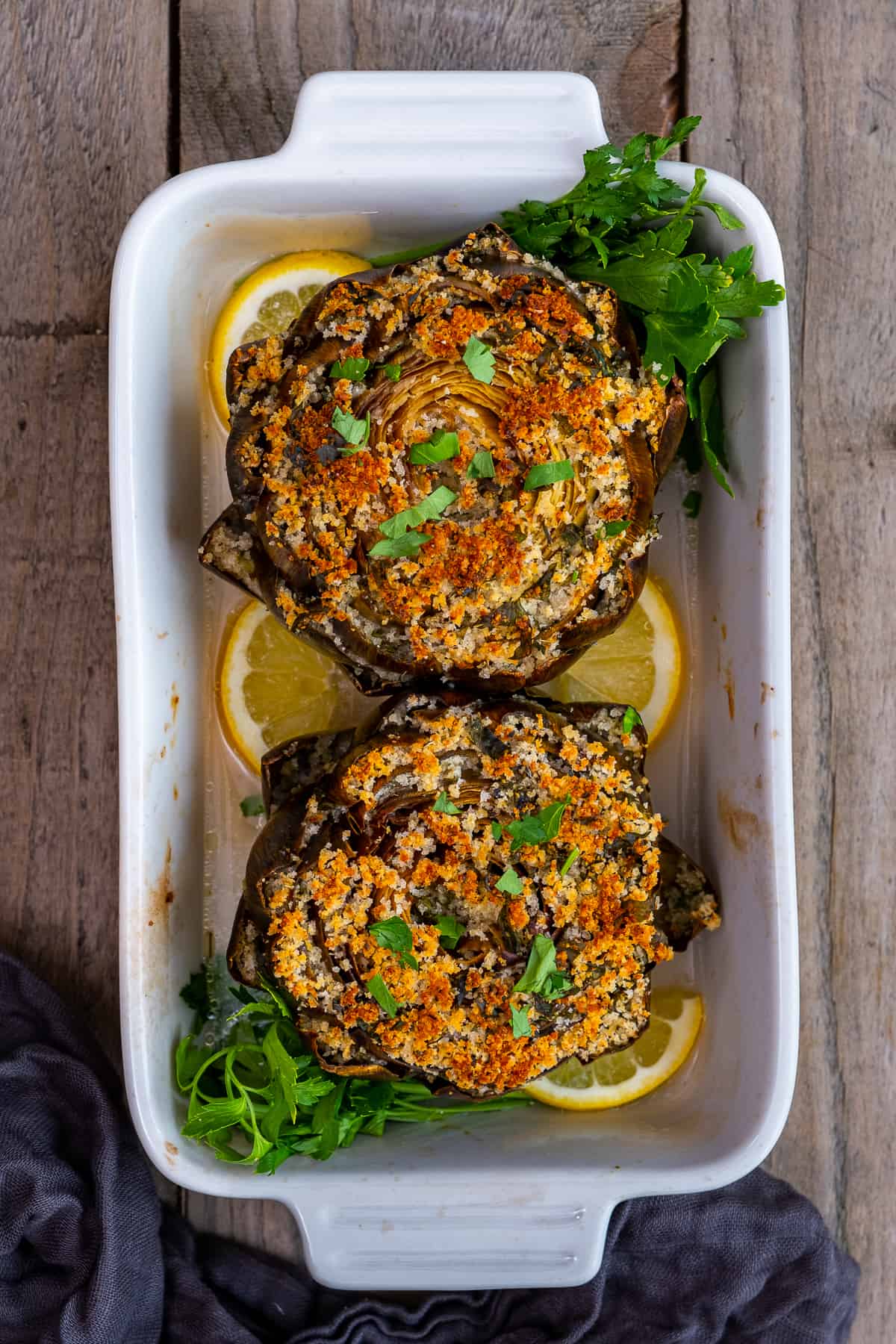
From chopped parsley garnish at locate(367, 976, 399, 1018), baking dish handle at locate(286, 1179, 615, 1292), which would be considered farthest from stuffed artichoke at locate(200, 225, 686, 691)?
baking dish handle at locate(286, 1179, 615, 1292)

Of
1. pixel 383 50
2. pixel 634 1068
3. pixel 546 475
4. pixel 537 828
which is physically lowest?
pixel 634 1068

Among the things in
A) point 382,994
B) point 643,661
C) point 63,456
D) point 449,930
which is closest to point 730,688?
point 643,661

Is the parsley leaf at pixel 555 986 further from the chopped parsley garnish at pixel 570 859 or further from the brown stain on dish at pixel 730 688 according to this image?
the brown stain on dish at pixel 730 688

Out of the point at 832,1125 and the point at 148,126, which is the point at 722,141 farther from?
the point at 832,1125

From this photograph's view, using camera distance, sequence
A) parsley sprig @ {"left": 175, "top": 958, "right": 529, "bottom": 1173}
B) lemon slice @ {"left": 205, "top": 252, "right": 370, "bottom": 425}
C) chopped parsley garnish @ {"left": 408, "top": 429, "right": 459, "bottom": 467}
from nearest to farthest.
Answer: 1. chopped parsley garnish @ {"left": 408, "top": 429, "right": 459, "bottom": 467}
2. parsley sprig @ {"left": 175, "top": 958, "right": 529, "bottom": 1173}
3. lemon slice @ {"left": 205, "top": 252, "right": 370, "bottom": 425}

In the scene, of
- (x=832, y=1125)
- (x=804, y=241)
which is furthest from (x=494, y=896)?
(x=804, y=241)

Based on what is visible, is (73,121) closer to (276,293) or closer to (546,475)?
(276,293)

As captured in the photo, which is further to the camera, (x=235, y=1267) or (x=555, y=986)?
(x=235, y=1267)

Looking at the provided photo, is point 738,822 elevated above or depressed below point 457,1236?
above

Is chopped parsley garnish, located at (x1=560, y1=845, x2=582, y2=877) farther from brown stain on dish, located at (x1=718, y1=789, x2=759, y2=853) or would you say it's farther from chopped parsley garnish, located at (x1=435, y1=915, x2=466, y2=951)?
brown stain on dish, located at (x1=718, y1=789, x2=759, y2=853)
